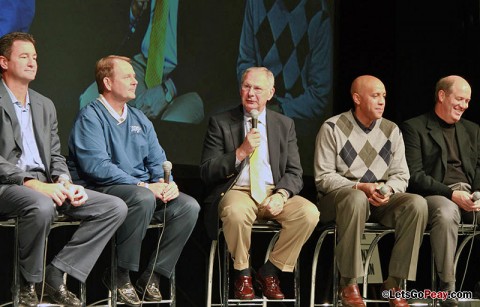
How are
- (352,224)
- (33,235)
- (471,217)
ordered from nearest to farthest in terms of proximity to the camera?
1. (33,235)
2. (352,224)
3. (471,217)

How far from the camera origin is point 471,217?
5246 mm

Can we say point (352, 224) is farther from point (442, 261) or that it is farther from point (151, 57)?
A: point (151, 57)

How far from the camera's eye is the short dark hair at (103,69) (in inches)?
191

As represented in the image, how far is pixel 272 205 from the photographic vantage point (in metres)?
4.79

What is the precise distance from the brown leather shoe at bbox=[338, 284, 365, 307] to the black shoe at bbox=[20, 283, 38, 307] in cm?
172

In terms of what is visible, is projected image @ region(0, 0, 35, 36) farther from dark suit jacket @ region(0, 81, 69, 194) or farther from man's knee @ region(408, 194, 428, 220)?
man's knee @ region(408, 194, 428, 220)

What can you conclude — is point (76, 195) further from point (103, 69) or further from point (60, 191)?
point (103, 69)

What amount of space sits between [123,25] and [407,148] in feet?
6.31

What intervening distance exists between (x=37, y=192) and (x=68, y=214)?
0.28m

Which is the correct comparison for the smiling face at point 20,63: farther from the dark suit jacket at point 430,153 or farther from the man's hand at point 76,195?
the dark suit jacket at point 430,153

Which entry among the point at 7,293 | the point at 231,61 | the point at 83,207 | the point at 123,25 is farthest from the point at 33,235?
the point at 231,61

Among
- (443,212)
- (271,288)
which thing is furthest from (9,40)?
(443,212)

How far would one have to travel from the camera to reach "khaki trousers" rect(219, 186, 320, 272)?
15.4 ft

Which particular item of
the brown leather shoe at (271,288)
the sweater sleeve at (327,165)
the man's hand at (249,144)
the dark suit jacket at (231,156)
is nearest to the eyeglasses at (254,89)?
the dark suit jacket at (231,156)
